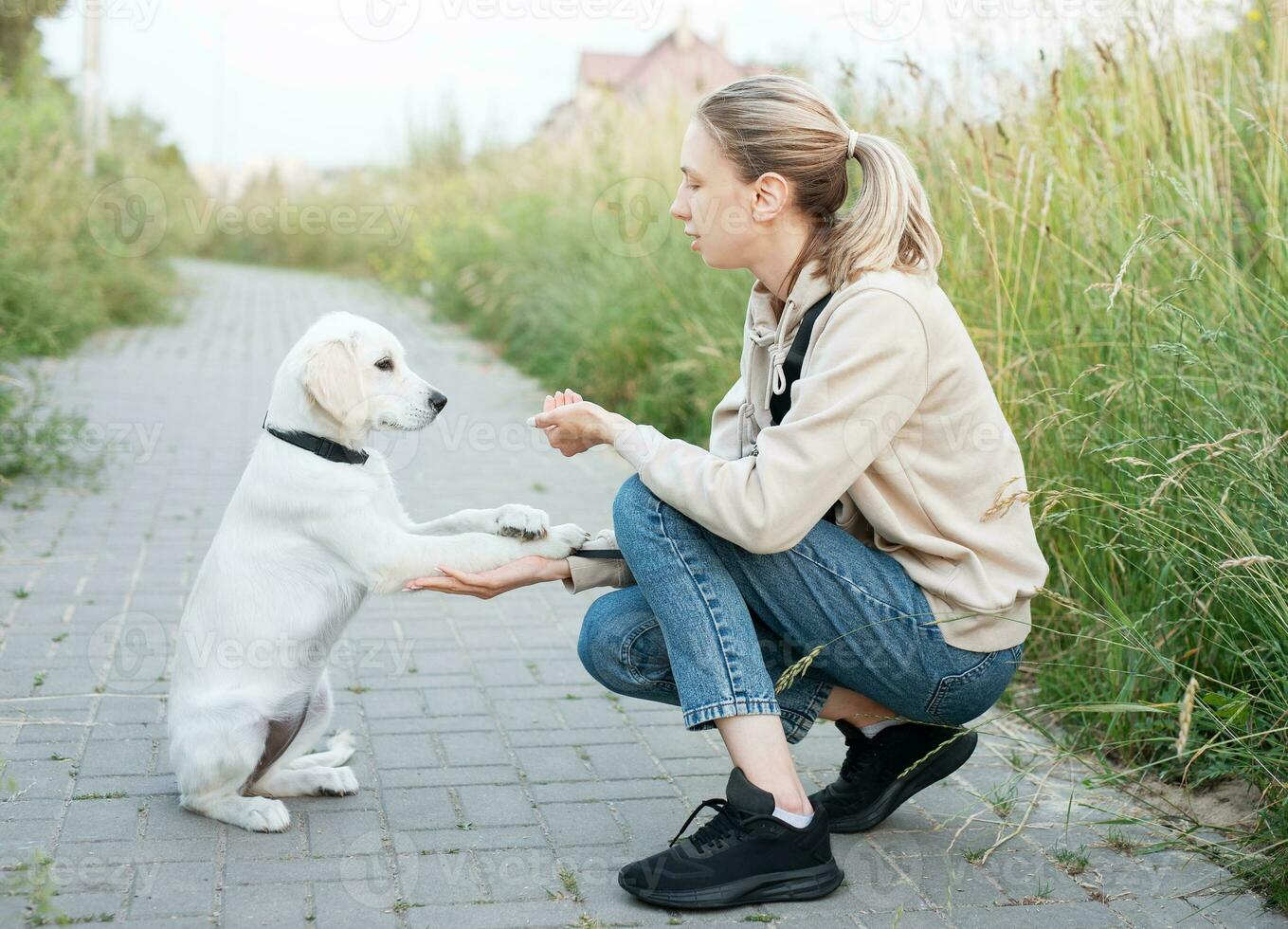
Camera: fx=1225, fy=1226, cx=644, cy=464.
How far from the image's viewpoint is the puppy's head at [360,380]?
3225 mm

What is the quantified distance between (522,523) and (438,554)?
0.23 metres

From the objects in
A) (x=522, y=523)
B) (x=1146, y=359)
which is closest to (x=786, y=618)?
(x=522, y=523)

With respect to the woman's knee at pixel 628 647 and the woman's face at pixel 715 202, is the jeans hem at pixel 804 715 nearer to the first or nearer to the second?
the woman's knee at pixel 628 647

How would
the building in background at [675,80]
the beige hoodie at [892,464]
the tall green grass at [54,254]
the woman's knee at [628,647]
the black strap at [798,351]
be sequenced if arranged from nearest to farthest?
the beige hoodie at [892,464] → the black strap at [798,351] → the woman's knee at [628,647] → the tall green grass at [54,254] → the building in background at [675,80]

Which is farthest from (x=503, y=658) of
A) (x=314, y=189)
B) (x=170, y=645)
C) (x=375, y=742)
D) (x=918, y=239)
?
(x=314, y=189)

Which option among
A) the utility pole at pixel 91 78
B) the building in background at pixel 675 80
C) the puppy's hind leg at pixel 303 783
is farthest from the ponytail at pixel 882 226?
the utility pole at pixel 91 78

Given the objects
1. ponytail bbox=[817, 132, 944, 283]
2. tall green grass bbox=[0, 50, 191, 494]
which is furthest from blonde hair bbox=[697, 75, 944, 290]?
tall green grass bbox=[0, 50, 191, 494]

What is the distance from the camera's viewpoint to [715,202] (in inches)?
119

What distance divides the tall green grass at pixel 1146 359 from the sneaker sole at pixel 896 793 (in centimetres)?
40

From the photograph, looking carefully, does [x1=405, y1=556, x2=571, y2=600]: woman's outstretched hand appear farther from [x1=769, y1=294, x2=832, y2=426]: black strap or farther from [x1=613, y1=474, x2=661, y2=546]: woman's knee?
[x1=769, y1=294, x2=832, y2=426]: black strap

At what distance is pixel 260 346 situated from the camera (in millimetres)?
12766

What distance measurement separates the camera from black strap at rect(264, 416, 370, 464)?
3.26 metres

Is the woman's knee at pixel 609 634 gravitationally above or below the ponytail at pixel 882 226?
below

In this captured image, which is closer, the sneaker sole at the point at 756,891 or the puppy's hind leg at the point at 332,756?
the sneaker sole at the point at 756,891
